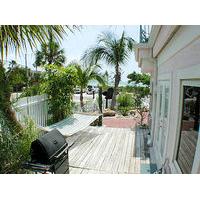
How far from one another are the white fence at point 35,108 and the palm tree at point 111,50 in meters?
5.37

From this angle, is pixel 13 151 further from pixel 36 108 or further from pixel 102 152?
pixel 36 108

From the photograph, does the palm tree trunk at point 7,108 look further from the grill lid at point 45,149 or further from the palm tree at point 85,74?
the palm tree at point 85,74

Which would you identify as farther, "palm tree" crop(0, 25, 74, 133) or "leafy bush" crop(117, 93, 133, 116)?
"leafy bush" crop(117, 93, 133, 116)

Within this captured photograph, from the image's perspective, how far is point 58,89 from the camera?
19.7 feet

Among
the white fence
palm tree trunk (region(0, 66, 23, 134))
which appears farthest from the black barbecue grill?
the white fence

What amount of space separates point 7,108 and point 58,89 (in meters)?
2.76

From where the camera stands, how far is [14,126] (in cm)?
327

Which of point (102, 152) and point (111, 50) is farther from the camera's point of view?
point (111, 50)

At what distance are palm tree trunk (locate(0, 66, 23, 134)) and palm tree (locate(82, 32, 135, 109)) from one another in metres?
7.69

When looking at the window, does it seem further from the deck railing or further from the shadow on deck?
the deck railing

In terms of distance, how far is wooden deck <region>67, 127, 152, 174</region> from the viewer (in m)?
3.74

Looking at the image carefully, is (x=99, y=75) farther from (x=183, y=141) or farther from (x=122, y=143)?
(x=183, y=141)

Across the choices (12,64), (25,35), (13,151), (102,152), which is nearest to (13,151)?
(13,151)

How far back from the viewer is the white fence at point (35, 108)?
4.61 m
